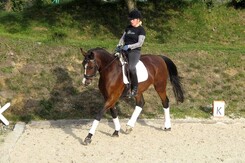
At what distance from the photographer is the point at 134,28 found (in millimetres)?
8508

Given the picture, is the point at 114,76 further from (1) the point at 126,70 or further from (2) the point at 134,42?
(2) the point at 134,42

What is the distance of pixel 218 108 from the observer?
10.1 metres

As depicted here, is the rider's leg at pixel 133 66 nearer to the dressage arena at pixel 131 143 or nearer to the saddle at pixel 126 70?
the saddle at pixel 126 70

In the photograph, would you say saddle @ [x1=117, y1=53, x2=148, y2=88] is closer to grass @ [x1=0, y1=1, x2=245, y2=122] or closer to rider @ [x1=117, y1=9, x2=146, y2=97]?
rider @ [x1=117, y1=9, x2=146, y2=97]

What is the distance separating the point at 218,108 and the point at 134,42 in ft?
9.36

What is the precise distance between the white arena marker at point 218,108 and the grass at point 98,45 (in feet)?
0.68

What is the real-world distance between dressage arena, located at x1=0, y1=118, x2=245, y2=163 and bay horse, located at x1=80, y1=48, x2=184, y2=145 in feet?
1.14

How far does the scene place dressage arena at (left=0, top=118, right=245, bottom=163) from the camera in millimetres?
7504

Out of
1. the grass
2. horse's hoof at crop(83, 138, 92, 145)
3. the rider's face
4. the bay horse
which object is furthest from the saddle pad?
the grass

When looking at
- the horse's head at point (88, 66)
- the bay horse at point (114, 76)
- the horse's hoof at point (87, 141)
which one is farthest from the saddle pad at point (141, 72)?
the horse's hoof at point (87, 141)

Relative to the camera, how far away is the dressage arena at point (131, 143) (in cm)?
750

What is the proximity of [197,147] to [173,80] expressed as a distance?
6.77 feet

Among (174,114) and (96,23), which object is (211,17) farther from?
(174,114)

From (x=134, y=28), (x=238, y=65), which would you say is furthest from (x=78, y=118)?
(x=238, y=65)
